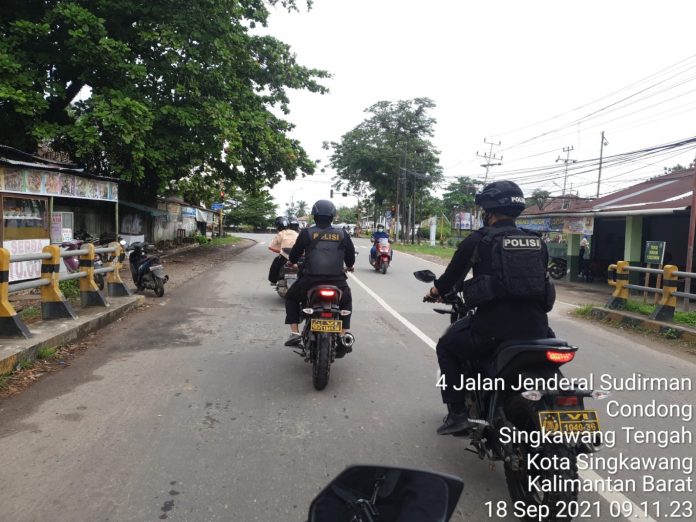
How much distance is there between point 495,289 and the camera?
317 centimetres

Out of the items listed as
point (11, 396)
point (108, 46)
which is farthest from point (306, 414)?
point (108, 46)

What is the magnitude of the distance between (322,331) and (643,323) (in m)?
6.94

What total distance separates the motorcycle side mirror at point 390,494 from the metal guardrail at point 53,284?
5.34 metres

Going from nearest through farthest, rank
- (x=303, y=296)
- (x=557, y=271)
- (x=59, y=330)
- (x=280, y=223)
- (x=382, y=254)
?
1. (x=303, y=296)
2. (x=59, y=330)
3. (x=280, y=223)
4. (x=382, y=254)
5. (x=557, y=271)

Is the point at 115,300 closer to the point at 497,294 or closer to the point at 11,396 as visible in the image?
the point at 11,396

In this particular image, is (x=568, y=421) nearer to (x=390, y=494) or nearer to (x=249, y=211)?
(x=390, y=494)

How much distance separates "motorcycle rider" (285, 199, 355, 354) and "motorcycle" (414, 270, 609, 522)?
2.35 meters

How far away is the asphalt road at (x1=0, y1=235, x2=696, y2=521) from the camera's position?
9.93 feet

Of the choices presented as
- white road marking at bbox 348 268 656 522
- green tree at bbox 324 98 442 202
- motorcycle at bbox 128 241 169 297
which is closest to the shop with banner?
motorcycle at bbox 128 241 169 297

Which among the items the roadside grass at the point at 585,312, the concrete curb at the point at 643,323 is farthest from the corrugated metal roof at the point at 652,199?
the concrete curb at the point at 643,323

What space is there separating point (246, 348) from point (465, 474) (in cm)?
382

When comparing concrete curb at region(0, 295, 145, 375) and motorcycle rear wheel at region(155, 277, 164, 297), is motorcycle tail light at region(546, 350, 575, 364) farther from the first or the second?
motorcycle rear wheel at region(155, 277, 164, 297)

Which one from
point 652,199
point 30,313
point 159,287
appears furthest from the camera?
point 652,199

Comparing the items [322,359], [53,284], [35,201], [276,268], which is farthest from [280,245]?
[35,201]
